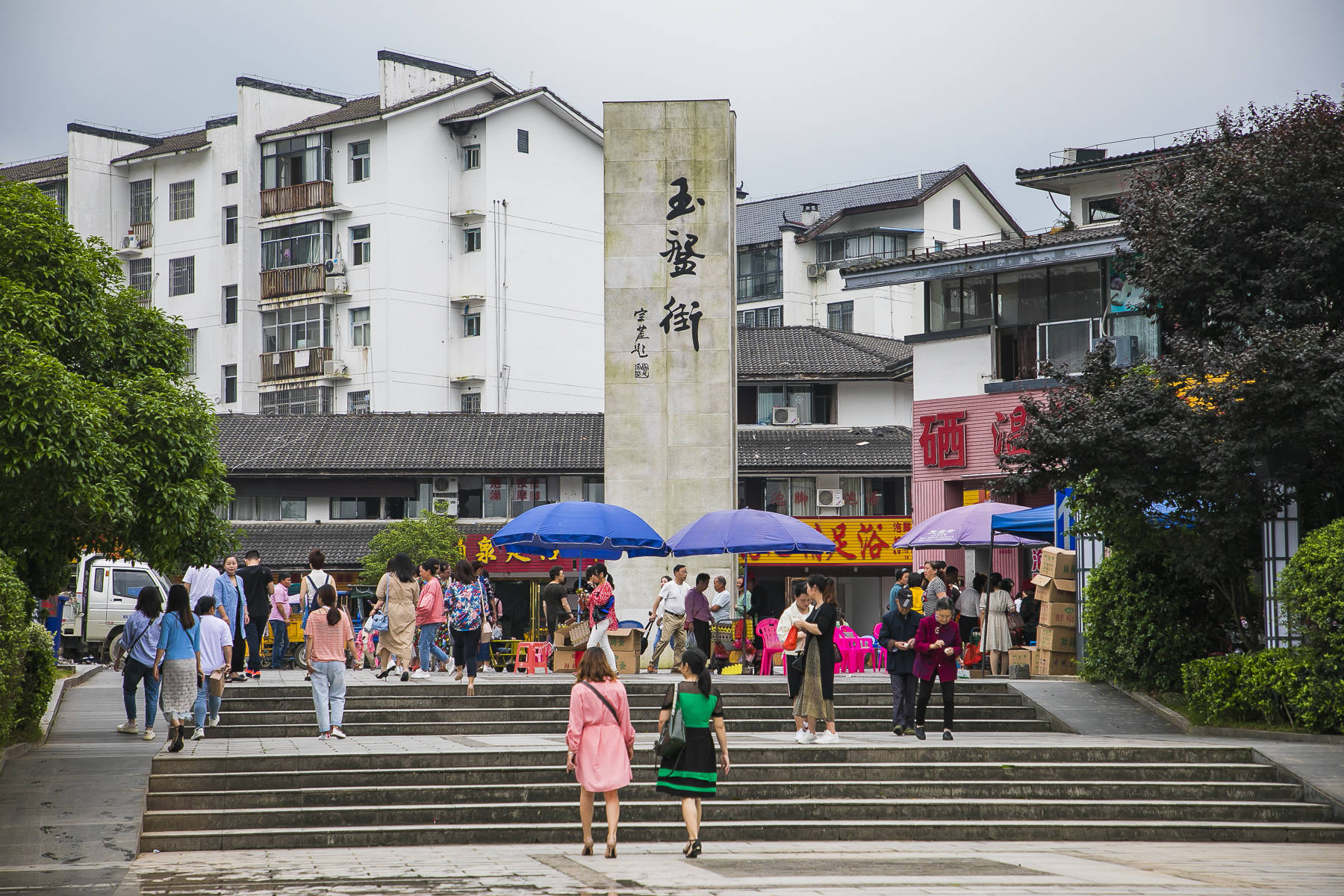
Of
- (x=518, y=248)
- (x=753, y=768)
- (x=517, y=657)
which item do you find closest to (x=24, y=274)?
(x=753, y=768)

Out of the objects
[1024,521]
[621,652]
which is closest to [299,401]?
[621,652]

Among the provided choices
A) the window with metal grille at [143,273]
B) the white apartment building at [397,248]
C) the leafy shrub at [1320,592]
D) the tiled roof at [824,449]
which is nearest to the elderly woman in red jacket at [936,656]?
the leafy shrub at [1320,592]

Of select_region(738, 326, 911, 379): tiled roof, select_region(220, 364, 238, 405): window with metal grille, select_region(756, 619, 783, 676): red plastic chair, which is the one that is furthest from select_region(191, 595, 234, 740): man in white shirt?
select_region(220, 364, 238, 405): window with metal grille

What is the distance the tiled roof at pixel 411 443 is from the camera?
40.6 m

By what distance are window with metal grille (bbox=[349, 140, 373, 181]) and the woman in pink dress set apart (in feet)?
131

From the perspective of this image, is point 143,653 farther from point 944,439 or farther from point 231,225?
point 231,225

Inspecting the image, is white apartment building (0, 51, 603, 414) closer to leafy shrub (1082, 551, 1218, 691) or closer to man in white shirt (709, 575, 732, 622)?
man in white shirt (709, 575, 732, 622)

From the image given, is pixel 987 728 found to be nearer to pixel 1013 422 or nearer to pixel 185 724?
pixel 185 724

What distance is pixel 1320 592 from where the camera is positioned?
13727mm

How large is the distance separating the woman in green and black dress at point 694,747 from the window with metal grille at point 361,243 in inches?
1558

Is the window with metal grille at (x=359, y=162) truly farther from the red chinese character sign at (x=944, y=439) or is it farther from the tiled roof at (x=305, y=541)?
the red chinese character sign at (x=944, y=439)

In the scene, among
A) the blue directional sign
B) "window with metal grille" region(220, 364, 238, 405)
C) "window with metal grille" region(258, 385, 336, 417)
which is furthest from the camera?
"window with metal grille" region(220, 364, 238, 405)

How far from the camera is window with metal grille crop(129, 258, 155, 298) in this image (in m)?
52.0

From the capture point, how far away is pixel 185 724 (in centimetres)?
1592
